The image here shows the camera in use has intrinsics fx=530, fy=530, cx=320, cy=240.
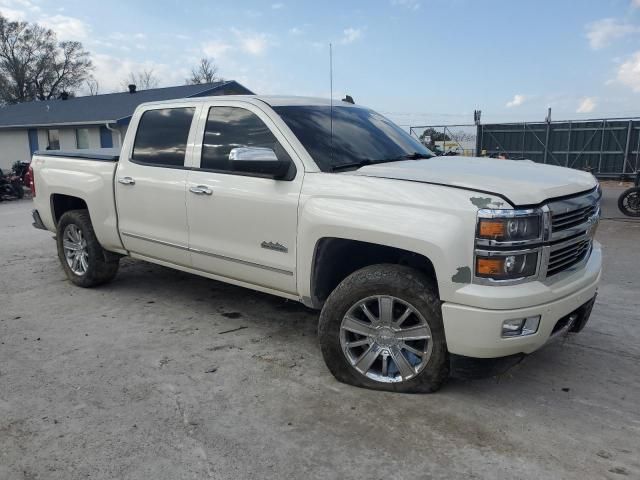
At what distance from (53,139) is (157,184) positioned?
86.7 ft

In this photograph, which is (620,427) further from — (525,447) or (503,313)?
(503,313)

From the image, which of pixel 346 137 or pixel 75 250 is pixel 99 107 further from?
pixel 346 137

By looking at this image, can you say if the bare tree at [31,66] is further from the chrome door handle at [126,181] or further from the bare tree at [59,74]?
the chrome door handle at [126,181]

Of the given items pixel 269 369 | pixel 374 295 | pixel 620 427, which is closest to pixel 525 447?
pixel 620 427

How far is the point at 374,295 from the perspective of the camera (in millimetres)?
3334

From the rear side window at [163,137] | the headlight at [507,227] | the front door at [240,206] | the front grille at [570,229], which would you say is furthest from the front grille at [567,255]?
the rear side window at [163,137]

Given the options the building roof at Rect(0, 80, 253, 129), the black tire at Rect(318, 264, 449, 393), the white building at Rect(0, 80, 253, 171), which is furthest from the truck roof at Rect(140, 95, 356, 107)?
the white building at Rect(0, 80, 253, 171)

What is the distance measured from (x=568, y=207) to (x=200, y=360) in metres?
2.72

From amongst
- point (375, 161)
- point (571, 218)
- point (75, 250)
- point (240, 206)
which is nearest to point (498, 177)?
point (571, 218)

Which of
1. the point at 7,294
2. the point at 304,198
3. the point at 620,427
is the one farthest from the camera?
the point at 7,294

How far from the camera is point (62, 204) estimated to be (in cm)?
609

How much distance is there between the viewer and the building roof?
2467 centimetres

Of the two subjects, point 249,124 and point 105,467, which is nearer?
point 105,467

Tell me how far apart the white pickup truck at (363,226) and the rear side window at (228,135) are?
0.01m
